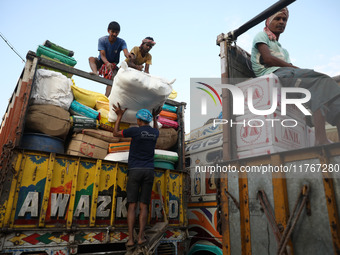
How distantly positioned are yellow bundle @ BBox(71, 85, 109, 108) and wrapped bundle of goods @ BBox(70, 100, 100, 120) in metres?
0.13

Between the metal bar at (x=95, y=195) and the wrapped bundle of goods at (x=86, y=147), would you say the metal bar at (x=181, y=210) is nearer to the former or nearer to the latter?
the wrapped bundle of goods at (x=86, y=147)

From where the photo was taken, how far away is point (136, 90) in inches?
139

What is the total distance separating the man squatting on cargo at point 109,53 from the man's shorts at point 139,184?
2.29 metres

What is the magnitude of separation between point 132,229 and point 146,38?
367 cm

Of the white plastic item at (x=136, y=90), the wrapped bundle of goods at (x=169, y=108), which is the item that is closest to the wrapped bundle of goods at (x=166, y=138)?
the wrapped bundle of goods at (x=169, y=108)

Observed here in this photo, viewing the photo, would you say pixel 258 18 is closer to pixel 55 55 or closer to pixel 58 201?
pixel 58 201

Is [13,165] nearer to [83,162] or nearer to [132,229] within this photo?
[83,162]

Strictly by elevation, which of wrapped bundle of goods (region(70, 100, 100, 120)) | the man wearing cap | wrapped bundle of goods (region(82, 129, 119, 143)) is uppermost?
the man wearing cap

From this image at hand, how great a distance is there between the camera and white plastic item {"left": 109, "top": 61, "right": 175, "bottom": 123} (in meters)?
3.45

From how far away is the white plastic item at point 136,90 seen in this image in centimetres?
345

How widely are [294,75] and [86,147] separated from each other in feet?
9.60

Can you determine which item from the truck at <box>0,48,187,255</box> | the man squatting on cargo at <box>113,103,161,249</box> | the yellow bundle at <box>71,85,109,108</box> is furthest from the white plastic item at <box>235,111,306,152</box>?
the yellow bundle at <box>71,85,109,108</box>

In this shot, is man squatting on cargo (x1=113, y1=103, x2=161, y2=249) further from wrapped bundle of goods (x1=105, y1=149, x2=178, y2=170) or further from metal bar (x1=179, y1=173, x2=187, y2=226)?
metal bar (x1=179, y1=173, x2=187, y2=226)

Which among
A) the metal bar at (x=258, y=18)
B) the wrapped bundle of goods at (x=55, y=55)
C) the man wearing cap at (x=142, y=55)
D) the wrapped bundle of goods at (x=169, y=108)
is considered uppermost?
the man wearing cap at (x=142, y=55)
